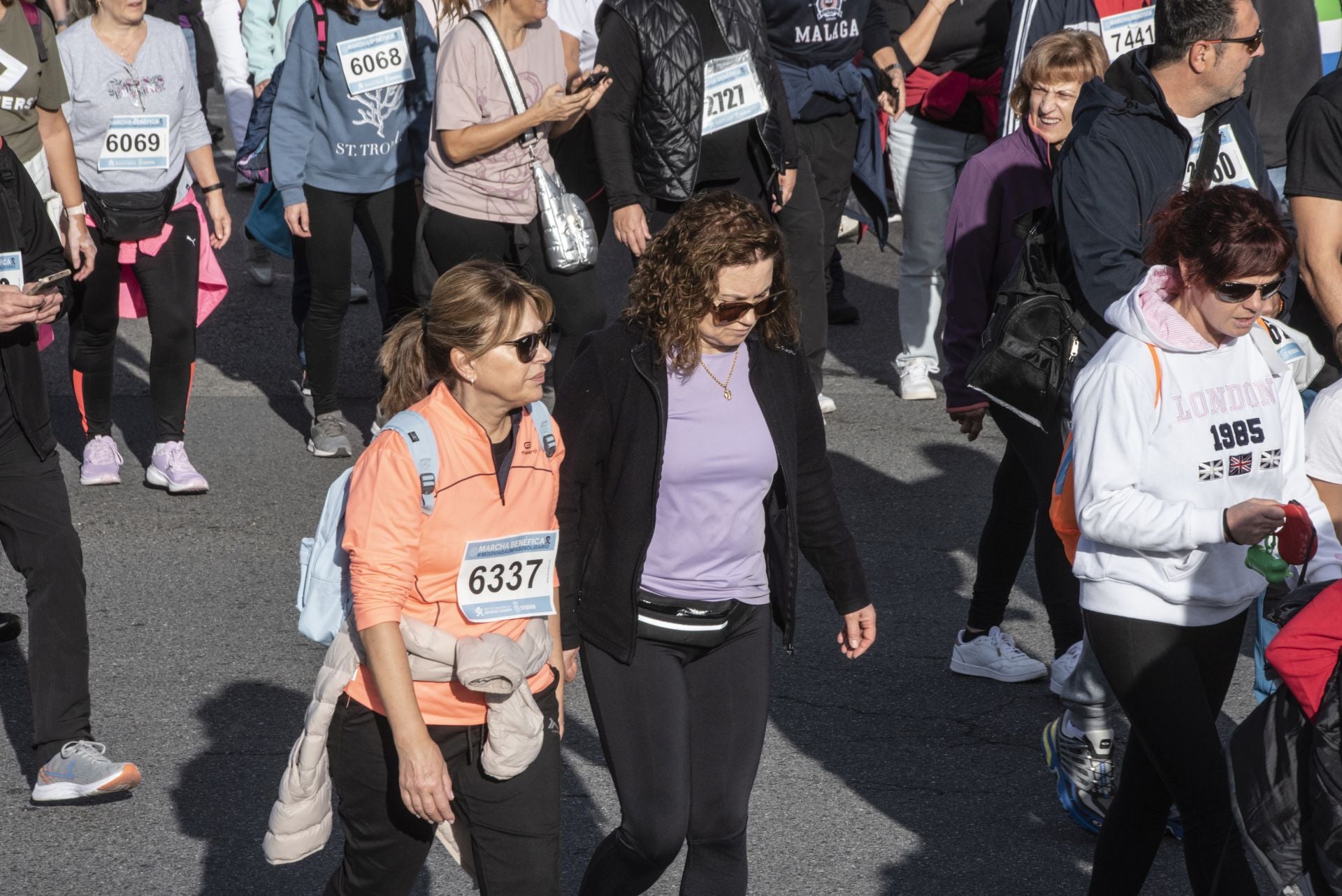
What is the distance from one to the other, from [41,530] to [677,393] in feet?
6.92

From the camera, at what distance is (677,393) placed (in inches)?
140

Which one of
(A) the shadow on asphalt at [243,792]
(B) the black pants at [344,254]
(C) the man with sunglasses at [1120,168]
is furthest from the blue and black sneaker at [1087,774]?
(B) the black pants at [344,254]

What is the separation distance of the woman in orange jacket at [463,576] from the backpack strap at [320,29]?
404cm

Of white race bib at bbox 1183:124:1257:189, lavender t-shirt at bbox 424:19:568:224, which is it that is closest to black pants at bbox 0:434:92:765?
lavender t-shirt at bbox 424:19:568:224

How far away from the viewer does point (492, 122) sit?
21.0 ft

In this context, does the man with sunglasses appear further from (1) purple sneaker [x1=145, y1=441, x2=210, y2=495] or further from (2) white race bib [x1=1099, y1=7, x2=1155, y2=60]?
(1) purple sneaker [x1=145, y1=441, x2=210, y2=495]

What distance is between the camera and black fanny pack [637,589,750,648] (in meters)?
3.55

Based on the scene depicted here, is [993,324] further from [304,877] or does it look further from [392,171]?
[392,171]

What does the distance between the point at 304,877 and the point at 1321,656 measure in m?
2.56

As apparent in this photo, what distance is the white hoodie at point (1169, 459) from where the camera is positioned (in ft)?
11.3

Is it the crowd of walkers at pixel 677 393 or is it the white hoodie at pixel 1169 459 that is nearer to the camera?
the crowd of walkers at pixel 677 393

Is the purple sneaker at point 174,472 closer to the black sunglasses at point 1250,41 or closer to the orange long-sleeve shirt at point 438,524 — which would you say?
the orange long-sleeve shirt at point 438,524

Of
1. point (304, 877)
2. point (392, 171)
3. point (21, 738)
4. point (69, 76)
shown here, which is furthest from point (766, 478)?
point (69, 76)

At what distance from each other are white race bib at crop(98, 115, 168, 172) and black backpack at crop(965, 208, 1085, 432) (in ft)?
12.7
